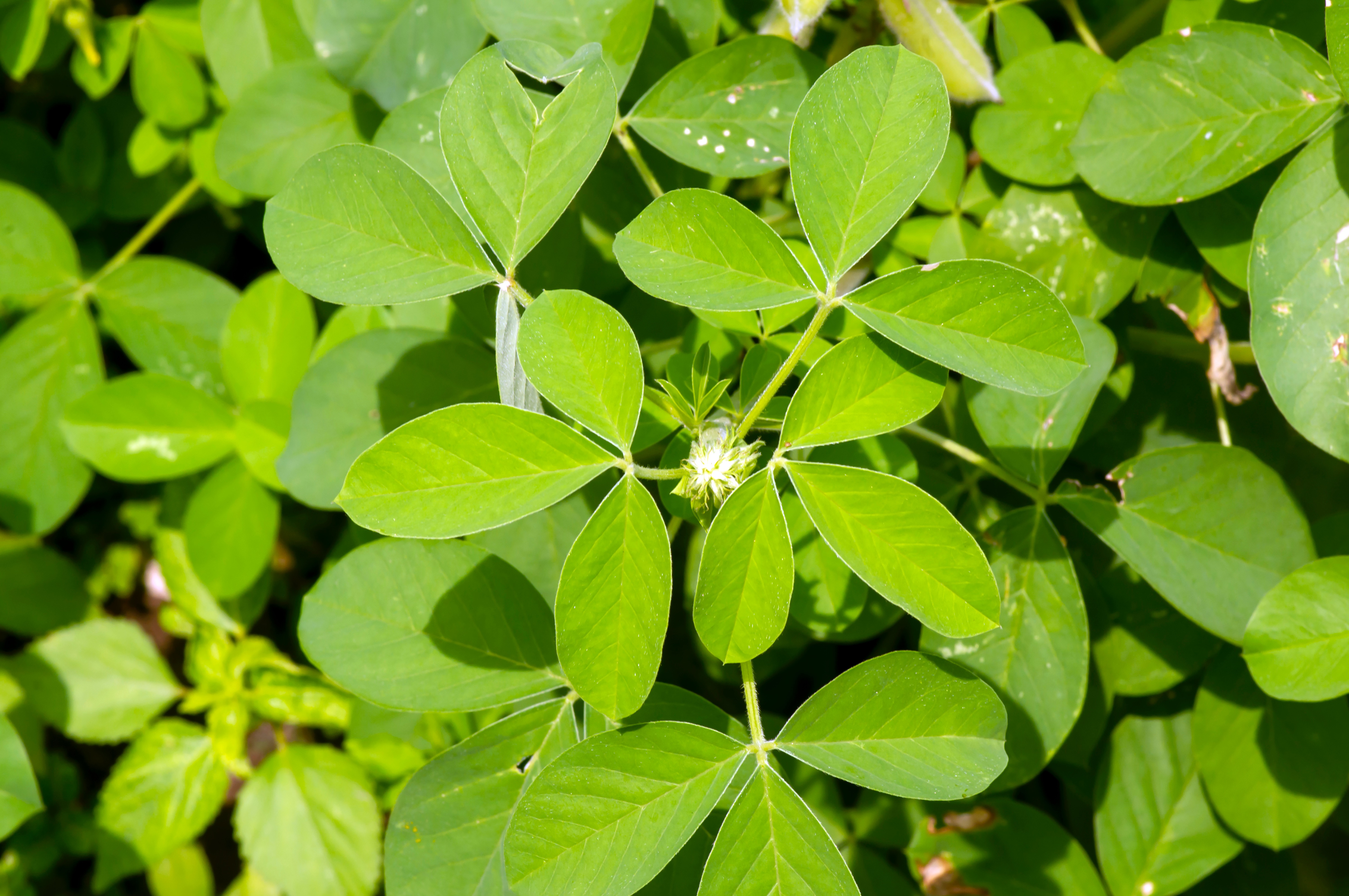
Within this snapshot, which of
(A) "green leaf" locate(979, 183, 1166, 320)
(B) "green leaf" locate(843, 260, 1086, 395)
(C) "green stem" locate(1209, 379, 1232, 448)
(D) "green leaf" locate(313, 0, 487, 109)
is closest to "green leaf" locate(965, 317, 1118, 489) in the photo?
(A) "green leaf" locate(979, 183, 1166, 320)

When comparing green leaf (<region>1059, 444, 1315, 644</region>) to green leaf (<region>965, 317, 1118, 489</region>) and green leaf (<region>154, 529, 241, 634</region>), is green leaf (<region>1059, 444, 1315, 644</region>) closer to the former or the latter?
green leaf (<region>965, 317, 1118, 489</region>)

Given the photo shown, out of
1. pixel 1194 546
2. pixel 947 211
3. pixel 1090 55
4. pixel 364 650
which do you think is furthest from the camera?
pixel 947 211

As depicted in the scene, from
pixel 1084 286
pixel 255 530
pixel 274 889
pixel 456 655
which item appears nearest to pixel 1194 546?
pixel 1084 286

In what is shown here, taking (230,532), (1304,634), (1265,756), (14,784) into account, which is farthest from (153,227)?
(1265,756)

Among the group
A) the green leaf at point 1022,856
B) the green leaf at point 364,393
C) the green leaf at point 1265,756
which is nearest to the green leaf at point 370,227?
the green leaf at point 364,393

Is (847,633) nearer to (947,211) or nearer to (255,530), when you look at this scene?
(947,211)

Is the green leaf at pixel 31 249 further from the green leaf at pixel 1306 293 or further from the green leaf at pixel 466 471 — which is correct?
the green leaf at pixel 1306 293

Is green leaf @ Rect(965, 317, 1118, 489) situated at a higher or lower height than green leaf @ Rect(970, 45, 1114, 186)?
lower
